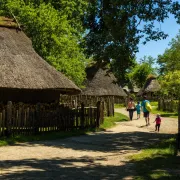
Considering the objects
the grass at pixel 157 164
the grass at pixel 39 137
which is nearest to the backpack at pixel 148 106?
the grass at pixel 39 137

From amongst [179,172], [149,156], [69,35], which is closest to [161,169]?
[179,172]

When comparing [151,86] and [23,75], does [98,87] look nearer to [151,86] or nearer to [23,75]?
[23,75]

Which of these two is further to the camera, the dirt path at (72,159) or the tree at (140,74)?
the tree at (140,74)

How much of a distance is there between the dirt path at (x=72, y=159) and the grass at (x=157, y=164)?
30 cm

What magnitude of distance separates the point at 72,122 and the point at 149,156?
749 centimetres

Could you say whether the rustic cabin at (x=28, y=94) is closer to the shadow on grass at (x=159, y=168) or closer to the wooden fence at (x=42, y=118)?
the wooden fence at (x=42, y=118)

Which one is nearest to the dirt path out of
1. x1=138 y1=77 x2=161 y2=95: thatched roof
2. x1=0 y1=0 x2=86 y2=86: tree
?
x1=0 y1=0 x2=86 y2=86: tree

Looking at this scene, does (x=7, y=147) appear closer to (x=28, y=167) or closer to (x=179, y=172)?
(x=28, y=167)

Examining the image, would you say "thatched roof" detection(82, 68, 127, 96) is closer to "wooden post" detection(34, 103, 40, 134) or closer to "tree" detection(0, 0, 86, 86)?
"tree" detection(0, 0, 86, 86)

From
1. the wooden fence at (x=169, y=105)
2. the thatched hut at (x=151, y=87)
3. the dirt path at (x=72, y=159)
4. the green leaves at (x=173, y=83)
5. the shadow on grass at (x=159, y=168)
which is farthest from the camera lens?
the thatched hut at (x=151, y=87)

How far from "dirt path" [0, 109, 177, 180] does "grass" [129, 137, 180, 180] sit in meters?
0.30

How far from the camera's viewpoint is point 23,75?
1806 cm

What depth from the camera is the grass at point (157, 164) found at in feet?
27.2

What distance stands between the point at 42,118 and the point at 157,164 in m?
7.82
